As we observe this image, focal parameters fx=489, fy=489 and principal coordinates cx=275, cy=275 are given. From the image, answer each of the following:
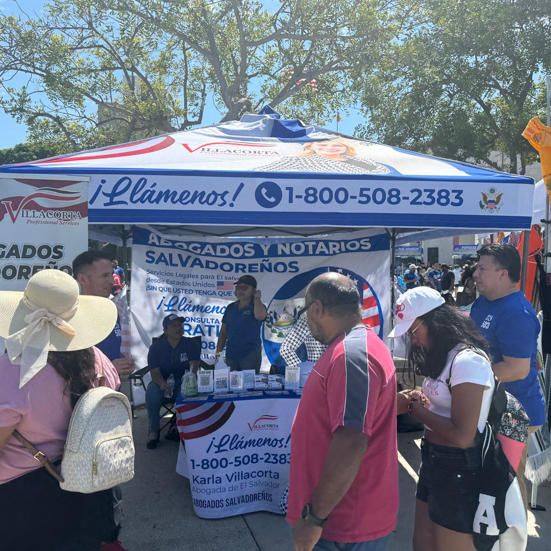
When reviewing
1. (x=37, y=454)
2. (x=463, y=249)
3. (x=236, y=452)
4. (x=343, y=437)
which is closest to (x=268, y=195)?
(x=236, y=452)

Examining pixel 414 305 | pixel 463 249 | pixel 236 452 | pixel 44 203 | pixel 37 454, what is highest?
pixel 463 249

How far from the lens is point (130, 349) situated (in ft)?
18.5

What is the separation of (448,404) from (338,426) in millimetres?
740

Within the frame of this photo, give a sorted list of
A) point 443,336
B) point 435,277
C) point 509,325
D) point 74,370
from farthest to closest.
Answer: point 435,277 → point 509,325 → point 443,336 → point 74,370

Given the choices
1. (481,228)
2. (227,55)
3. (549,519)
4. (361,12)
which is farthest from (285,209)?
(227,55)

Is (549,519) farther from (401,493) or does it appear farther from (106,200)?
(106,200)

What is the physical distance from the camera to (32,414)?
160 centimetres

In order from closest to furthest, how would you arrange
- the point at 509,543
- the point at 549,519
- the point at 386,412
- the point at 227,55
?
the point at 386,412
the point at 509,543
the point at 549,519
the point at 227,55

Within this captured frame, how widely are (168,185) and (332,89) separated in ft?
46.1

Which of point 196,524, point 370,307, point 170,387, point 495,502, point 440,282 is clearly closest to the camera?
point 495,502

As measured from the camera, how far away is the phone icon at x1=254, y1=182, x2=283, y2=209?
11.1 feet

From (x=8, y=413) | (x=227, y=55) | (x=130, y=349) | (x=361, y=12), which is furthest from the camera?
(x=227, y=55)

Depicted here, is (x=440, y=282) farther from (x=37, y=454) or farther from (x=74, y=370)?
(x=37, y=454)

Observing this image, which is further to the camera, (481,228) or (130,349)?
(130,349)
